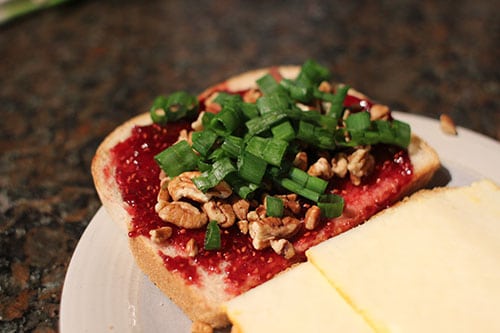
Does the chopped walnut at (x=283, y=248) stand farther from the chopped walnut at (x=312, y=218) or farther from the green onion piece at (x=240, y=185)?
the green onion piece at (x=240, y=185)

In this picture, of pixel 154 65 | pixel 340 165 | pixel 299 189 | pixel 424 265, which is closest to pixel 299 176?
pixel 299 189

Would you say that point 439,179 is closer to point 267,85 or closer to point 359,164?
point 359,164

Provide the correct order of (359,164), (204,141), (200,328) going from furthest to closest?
(359,164)
(204,141)
(200,328)

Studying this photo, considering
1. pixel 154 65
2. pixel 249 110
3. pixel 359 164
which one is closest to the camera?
pixel 359 164

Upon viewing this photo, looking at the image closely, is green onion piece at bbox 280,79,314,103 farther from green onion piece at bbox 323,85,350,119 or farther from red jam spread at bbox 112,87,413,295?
red jam spread at bbox 112,87,413,295

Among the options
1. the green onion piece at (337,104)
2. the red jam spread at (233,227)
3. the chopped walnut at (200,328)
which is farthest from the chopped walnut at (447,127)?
the chopped walnut at (200,328)

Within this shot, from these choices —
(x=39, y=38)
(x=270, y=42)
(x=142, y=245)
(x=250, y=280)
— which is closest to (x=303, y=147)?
(x=250, y=280)

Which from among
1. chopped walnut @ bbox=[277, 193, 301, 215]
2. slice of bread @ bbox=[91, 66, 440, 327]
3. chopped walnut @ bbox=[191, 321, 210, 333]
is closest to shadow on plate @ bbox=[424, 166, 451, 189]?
slice of bread @ bbox=[91, 66, 440, 327]
